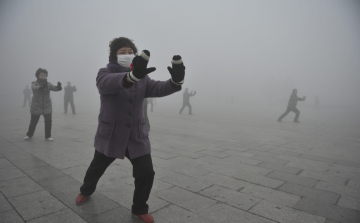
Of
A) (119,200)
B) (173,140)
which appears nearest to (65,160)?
(119,200)

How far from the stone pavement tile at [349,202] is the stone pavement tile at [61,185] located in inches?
132

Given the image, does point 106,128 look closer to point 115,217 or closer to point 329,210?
point 115,217

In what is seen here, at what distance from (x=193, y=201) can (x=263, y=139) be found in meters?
5.24

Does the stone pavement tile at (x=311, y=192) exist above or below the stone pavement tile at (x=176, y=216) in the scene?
above

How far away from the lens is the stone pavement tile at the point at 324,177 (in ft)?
12.4

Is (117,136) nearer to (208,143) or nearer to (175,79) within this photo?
(175,79)

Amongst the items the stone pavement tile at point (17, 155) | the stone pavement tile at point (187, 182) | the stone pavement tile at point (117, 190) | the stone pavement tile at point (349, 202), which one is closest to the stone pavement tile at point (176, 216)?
the stone pavement tile at point (117, 190)

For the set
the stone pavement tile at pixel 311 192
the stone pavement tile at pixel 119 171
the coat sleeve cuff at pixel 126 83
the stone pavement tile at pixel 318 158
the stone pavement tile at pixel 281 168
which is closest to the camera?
the coat sleeve cuff at pixel 126 83

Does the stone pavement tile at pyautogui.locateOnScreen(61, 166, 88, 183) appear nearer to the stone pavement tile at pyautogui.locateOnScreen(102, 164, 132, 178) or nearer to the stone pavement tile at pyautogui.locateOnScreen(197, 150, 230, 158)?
the stone pavement tile at pyautogui.locateOnScreen(102, 164, 132, 178)

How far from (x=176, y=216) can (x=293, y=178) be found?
2.29 metres

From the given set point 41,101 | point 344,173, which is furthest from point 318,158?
point 41,101

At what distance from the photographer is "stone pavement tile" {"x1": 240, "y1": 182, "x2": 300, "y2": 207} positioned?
9.72 feet

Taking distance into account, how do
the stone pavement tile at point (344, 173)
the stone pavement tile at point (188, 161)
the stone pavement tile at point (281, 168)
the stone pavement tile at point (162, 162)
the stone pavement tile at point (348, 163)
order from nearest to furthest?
the stone pavement tile at point (344, 173) < the stone pavement tile at point (281, 168) < the stone pavement tile at point (162, 162) < the stone pavement tile at point (188, 161) < the stone pavement tile at point (348, 163)

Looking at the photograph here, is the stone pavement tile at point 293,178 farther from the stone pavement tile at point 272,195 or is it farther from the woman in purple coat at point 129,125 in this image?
the woman in purple coat at point 129,125
